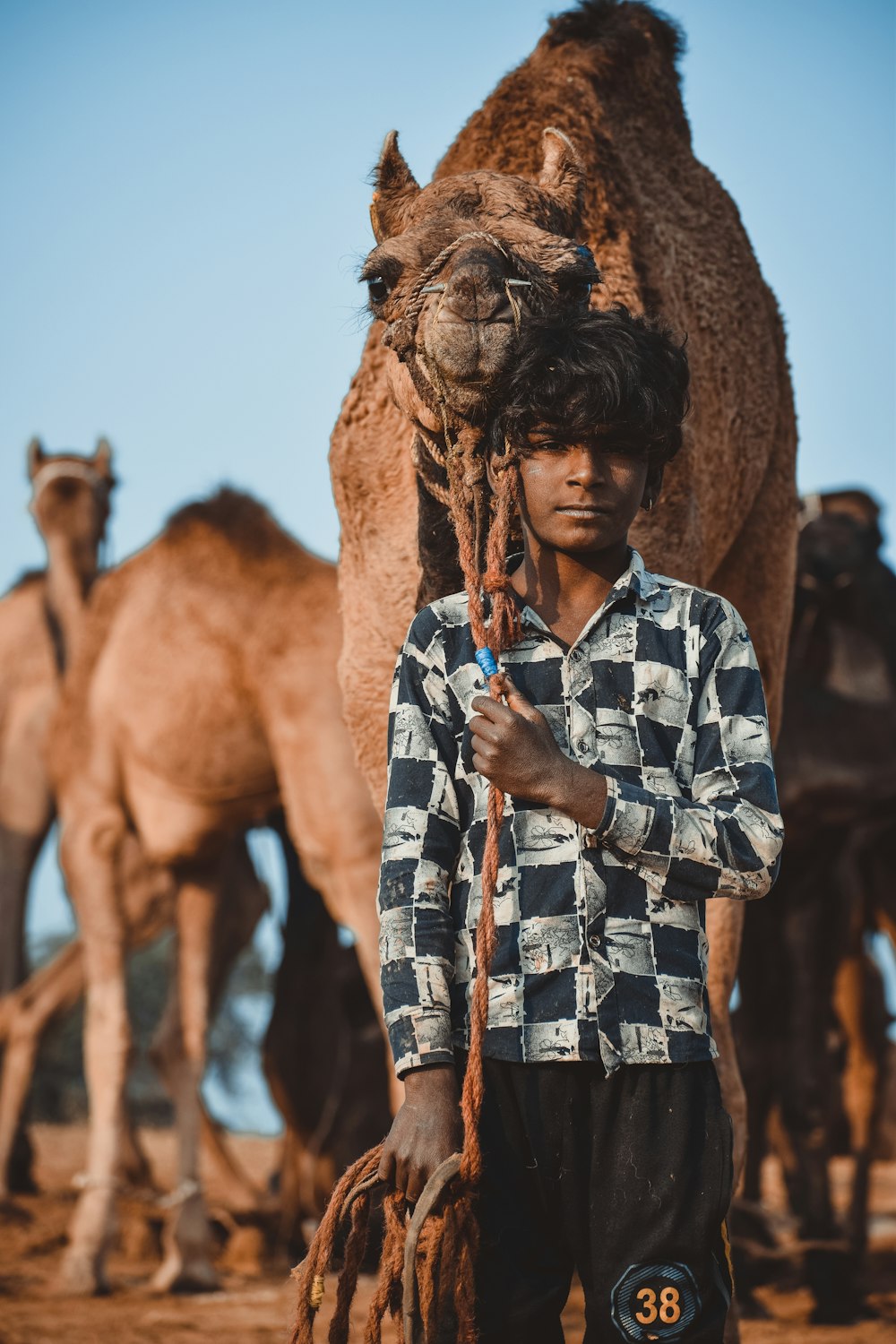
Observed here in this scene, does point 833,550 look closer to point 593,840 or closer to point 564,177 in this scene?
point 564,177

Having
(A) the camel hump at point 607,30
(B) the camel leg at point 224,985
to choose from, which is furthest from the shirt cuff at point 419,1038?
(B) the camel leg at point 224,985

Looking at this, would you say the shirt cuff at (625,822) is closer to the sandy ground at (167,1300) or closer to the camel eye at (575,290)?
the camel eye at (575,290)

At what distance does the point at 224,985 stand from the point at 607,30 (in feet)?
18.7

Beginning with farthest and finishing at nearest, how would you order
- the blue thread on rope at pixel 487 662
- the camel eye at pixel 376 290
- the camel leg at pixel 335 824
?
1. the camel leg at pixel 335 824
2. the camel eye at pixel 376 290
3. the blue thread on rope at pixel 487 662

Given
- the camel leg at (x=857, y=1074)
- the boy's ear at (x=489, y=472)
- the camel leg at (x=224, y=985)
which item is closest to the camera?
the boy's ear at (x=489, y=472)

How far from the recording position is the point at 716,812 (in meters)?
2.63

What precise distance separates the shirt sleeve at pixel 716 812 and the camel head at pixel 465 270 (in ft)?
2.43

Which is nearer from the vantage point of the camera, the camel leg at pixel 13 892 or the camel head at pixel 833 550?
the camel head at pixel 833 550

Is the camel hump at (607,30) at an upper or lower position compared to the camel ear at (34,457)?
lower

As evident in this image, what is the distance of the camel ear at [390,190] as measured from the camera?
12.5ft

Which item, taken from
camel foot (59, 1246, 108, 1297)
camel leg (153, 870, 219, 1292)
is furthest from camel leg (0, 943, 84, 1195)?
camel foot (59, 1246, 108, 1297)

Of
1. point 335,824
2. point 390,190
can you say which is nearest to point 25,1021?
point 335,824

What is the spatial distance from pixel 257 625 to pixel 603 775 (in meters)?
5.44

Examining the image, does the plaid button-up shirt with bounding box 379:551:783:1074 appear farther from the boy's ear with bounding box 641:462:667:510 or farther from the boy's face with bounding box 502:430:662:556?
the boy's ear with bounding box 641:462:667:510
